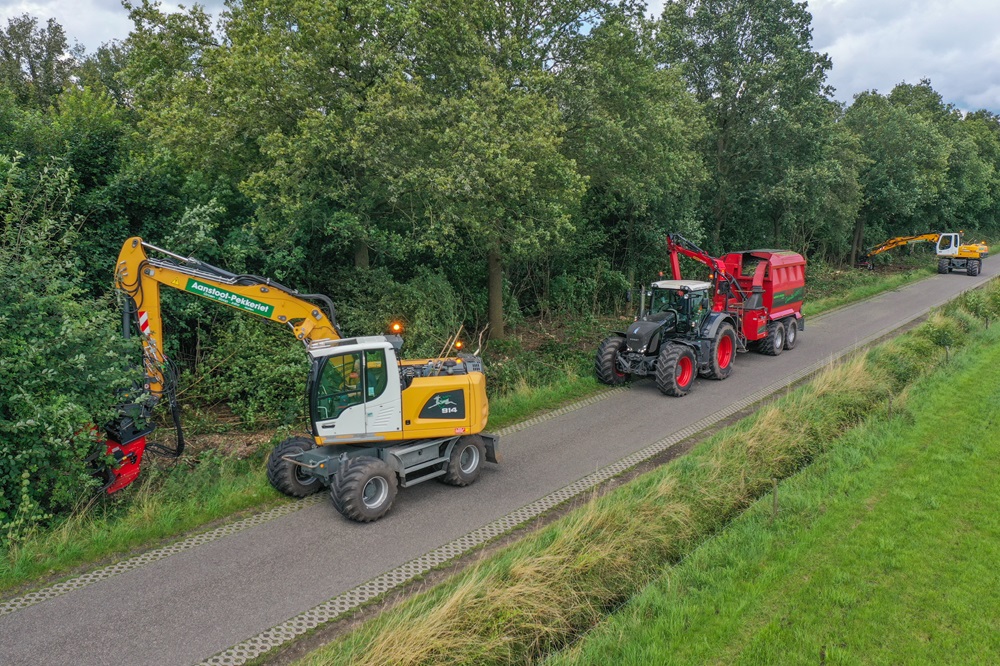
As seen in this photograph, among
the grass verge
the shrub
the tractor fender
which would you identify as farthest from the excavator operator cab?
the tractor fender

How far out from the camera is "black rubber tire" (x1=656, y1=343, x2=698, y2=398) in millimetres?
13219

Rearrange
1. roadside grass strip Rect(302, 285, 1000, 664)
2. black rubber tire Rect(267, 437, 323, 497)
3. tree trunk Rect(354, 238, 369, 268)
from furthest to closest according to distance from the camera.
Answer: tree trunk Rect(354, 238, 369, 268) < black rubber tire Rect(267, 437, 323, 497) < roadside grass strip Rect(302, 285, 1000, 664)

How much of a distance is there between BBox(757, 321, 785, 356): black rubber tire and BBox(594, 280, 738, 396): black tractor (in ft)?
6.99

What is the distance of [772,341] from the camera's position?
17.0 meters

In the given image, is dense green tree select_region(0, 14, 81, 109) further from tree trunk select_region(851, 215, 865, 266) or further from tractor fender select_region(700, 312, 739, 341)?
tree trunk select_region(851, 215, 865, 266)

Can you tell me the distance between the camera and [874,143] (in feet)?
106

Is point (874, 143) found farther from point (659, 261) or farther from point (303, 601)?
point (303, 601)

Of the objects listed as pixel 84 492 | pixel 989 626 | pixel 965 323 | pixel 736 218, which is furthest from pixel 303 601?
pixel 736 218

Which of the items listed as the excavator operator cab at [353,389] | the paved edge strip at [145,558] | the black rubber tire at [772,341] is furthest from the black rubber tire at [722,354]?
the paved edge strip at [145,558]

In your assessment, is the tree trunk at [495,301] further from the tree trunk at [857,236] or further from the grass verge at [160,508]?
the tree trunk at [857,236]

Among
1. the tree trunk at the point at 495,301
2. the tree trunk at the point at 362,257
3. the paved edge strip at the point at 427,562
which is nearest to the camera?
the paved edge strip at the point at 427,562

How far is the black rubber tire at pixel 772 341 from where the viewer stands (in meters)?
16.9

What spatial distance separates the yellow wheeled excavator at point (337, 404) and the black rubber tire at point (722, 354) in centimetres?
717

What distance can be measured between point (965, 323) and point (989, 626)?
15332mm
